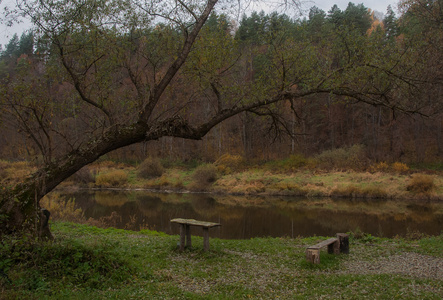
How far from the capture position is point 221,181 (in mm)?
32562

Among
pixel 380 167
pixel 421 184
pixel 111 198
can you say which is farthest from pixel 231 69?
pixel 380 167

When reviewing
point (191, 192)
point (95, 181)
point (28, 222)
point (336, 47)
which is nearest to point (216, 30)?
point (336, 47)

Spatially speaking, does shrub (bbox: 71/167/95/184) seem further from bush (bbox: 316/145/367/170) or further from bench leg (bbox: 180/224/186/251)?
bench leg (bbox: 180/224/186/251)

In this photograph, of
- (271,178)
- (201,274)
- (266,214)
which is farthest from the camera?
(271,178)

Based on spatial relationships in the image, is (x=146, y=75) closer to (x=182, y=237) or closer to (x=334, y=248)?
(x=182, y=237)

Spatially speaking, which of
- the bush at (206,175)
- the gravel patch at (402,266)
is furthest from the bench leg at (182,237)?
the bush at (206,175)

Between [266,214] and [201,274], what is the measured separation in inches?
567

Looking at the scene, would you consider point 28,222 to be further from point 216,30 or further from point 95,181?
point 95,181

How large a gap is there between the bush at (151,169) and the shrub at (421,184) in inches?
900

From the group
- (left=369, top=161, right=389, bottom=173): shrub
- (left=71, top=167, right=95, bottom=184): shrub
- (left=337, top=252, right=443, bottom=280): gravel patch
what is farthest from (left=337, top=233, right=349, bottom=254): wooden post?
(left=71, top=167, right=95, bottom=184): shrub

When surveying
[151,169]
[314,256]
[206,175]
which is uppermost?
[151,169]

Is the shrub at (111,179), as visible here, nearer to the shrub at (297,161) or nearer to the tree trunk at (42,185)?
the shrub at (297,161)

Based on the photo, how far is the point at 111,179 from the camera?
34.6 metres

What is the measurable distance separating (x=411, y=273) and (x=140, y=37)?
28.3 feet
